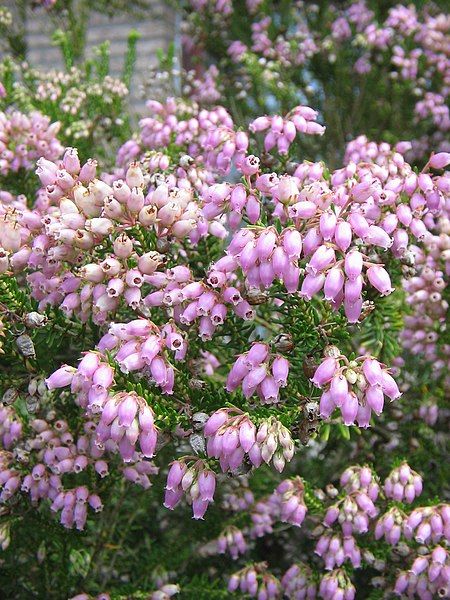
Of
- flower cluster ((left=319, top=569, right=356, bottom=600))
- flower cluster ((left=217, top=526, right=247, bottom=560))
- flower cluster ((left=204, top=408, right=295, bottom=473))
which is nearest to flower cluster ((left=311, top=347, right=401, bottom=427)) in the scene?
flower cluster ((left=204, top=408, right=295, bottom=473))

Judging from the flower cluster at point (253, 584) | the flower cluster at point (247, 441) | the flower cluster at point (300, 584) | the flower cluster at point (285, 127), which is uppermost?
the flower cluster at point (285, 127)

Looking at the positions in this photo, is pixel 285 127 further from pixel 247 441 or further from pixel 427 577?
pixel 427 577

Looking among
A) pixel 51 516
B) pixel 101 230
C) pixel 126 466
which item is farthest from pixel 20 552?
pixel 101 230

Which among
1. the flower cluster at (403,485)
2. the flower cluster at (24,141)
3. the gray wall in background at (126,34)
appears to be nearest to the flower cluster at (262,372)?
the flower cluster at (403,485)

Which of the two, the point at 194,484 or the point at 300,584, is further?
the point at 300,584

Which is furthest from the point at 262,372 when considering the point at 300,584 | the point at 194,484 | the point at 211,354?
the point at 300,584

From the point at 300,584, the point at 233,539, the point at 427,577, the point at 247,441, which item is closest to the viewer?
the point at 247,441

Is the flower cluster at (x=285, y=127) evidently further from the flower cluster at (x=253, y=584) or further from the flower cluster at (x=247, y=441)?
the flower cluster at (x=253, y=584)

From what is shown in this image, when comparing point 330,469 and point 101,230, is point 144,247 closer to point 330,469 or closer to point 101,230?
point 101,230

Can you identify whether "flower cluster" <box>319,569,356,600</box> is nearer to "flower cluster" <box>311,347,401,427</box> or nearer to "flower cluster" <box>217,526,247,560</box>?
→ "flower cluster" <box>217,526,247,560</box>
